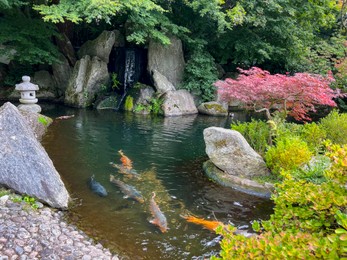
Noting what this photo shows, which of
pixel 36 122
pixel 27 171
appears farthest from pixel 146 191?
pixel 36 122

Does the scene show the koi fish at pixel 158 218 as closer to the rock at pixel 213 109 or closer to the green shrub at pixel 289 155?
the green shrub at pixel 289 155

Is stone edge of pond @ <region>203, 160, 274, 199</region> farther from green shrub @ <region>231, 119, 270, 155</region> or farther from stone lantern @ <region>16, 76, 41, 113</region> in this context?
stone lantern @ <region>16, 76, 41, 113</region>

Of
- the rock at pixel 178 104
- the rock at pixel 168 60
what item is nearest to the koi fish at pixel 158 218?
the rock at pixel 178 104

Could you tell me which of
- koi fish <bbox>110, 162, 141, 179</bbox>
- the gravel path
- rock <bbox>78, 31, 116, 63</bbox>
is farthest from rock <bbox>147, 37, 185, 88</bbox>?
the gravel path

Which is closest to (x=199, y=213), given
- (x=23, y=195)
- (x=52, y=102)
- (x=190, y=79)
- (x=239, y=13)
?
(x=23, y=195)

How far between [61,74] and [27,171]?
15289 millimetres

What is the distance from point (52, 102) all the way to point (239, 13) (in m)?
11.9

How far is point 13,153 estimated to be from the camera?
6422mm

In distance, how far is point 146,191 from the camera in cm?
745

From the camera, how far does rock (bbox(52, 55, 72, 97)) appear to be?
20234 millimetres

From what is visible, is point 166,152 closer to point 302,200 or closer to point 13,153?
point 13,153

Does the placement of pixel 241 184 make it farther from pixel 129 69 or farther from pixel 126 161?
pixel 129 69

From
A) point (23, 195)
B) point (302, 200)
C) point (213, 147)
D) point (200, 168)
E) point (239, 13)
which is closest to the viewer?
point (302, 200)

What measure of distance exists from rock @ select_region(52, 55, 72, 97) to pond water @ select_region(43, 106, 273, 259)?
7.03 metres
